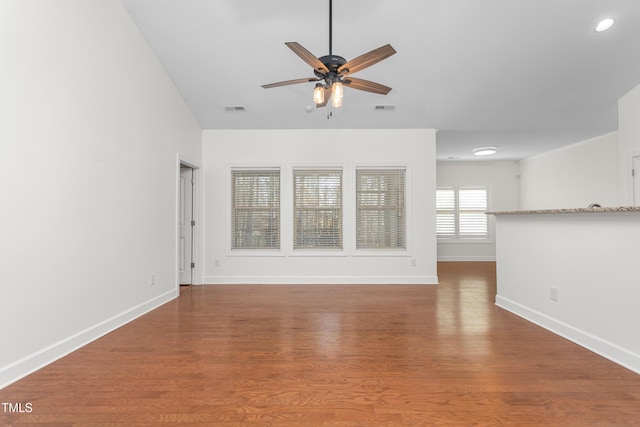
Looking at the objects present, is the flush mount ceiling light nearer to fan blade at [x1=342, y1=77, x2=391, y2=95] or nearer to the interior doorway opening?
fan blade at [x1=342, y1=77, x2=391, y2=95]

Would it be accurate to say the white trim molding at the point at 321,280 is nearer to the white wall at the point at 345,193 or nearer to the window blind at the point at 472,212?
the white wall at the point at 345,193

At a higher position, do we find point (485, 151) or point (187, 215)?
point (485, 151)

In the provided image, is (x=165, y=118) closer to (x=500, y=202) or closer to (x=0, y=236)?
(x=0, y=236)

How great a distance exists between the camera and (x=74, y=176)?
2.60m

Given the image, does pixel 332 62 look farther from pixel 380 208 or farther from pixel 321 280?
pixel 321 280

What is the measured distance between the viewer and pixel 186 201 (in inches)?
197

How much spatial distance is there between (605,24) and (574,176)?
4448mm

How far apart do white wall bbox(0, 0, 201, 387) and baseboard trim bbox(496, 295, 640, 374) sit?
429 centimetres

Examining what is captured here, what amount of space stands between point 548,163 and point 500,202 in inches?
56.1

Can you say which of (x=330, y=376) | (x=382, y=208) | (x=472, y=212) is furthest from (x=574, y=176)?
(x=330, y=376)

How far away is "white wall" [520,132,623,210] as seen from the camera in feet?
19.2

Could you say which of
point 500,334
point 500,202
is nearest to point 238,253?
point 500,334

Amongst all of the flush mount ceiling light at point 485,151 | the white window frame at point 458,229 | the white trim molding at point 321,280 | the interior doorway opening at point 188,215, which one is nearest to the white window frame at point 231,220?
the white trim molding at point 321,280

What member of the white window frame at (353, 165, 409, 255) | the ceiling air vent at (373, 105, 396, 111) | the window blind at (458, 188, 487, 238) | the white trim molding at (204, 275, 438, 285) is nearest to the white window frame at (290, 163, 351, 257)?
the white window frame at (353, 165, 409, 255)
